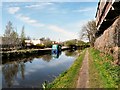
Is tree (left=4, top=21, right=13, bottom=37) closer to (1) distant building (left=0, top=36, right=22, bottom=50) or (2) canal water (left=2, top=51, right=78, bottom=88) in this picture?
(1) distant building (left=0, top=36, right=22, bottom=50)

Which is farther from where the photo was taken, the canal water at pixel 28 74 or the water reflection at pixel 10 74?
the water reflection at pixel 10 74

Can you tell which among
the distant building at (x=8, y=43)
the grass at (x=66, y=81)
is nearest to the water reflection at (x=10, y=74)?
the grass at (x=66, y=81)

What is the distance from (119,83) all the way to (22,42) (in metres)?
73.8

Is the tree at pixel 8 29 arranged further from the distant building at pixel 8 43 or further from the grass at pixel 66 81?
the grass at pixel 66 81

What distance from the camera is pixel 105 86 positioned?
12.7m

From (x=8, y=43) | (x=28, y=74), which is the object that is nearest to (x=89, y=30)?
(x=8, y=43)

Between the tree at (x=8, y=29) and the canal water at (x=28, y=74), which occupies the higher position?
the tree at (x=8, y=29)

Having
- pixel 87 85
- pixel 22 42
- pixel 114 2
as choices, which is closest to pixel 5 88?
pixel 87 85

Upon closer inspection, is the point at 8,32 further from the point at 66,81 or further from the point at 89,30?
the point at 66,81

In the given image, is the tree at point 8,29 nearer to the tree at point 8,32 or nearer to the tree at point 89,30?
the tree at point 8,32

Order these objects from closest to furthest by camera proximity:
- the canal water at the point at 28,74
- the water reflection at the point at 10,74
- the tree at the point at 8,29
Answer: the canal water at the point at 28,74 < the water reflection at the point at 10,74 < the tree at the point at 8,29

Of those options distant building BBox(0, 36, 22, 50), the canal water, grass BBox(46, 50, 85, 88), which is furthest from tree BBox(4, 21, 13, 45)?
grass BBox(46, 50, 85, 88)

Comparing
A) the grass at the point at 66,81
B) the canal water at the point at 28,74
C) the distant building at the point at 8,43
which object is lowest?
the canal water at the point at 28,74

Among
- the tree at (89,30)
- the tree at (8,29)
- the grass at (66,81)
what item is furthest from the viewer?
the tree at (89,30)
